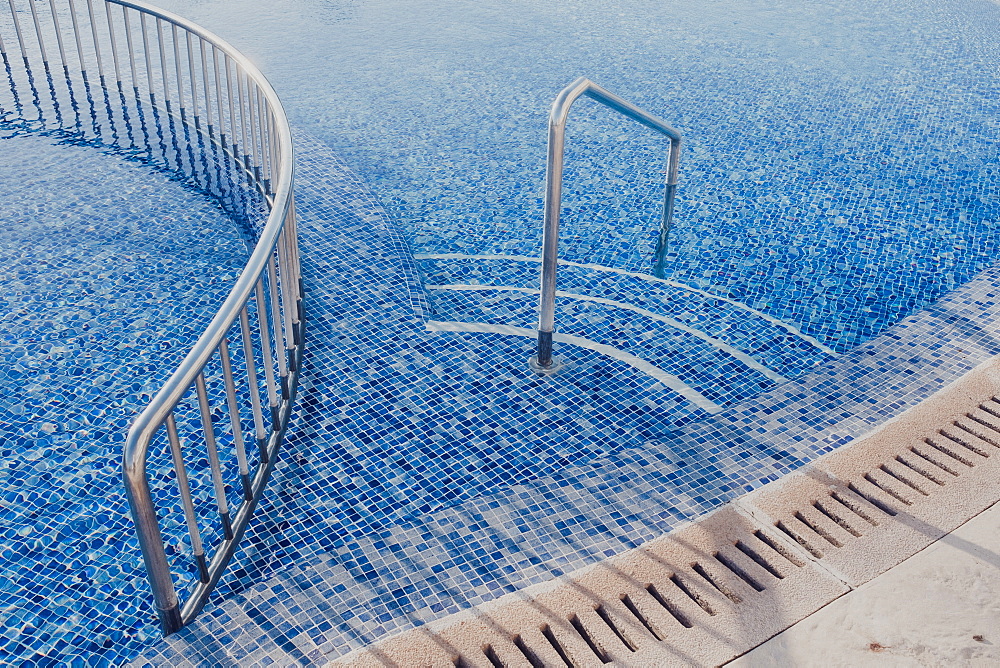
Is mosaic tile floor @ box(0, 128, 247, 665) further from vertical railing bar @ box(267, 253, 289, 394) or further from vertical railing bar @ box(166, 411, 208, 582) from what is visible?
vertical railing bar @ box(267, 253, 289, 394)

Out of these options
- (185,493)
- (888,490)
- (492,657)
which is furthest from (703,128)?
(185,493)

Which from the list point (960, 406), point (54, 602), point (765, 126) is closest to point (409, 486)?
point (54, 602)

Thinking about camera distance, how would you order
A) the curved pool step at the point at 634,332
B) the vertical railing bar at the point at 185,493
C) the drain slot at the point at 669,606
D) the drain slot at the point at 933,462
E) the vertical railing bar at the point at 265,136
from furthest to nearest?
the vertical railing bar at the point at 265,136, the curved pool step at the point at 634,332, the drain slot at the point at 933,462, the drain slot at the point at 669,606, the vertical railing bar at the point at 185,493

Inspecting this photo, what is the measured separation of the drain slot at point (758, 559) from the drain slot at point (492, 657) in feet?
3.18

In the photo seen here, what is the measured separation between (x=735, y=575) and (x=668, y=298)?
2010 millimetres

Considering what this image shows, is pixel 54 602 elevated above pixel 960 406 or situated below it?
below

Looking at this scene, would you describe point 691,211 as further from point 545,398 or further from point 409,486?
point 409,486

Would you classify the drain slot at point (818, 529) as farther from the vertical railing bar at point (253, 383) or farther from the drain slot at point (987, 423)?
the vertical railing bar at point (253, 383)

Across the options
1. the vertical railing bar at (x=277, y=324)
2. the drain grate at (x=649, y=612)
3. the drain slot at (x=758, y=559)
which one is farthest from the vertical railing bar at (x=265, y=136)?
the drain slot at (x=758, y=559)

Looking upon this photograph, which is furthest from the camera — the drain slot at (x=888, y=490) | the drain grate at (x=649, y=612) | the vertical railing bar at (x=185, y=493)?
the drain slot at (x=888, y=490)

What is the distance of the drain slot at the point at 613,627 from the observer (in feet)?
9.29

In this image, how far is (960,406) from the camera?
3.87 metres

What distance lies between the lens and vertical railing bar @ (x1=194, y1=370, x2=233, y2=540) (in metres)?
2.71

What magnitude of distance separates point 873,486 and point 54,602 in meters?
2.96
